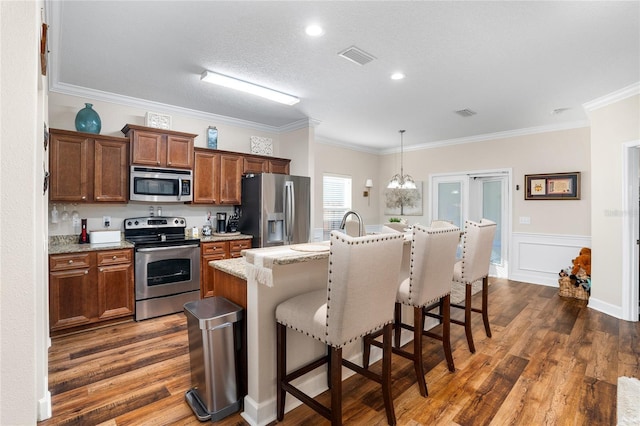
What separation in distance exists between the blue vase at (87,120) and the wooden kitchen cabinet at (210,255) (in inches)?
73.5

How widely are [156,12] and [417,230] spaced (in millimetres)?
2473

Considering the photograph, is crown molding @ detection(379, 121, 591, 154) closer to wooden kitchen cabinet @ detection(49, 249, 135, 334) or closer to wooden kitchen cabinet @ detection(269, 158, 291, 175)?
wooden kitchen cabinet @ detection(269, 158, 291, 175)

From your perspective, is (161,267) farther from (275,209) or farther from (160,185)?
(275,209)

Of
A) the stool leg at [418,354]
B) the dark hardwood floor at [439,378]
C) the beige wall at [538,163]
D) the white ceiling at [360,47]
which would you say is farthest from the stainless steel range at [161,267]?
the beige wall at [538,163]

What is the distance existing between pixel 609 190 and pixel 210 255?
527cm

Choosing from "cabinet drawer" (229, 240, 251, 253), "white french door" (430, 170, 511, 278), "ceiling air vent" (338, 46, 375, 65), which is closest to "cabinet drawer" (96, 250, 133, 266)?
"cabinet drawer" (229, 240, 251, 253)

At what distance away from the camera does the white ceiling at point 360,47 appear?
223cm

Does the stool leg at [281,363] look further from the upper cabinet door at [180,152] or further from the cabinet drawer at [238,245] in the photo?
the upper cabinet door at [180,152]

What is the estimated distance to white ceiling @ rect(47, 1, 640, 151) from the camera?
7.32ft

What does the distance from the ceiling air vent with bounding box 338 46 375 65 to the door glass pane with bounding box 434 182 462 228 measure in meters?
4.30

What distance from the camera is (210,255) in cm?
422


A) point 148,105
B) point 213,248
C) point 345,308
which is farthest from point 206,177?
point 345,308

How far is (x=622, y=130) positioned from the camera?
3.77 m

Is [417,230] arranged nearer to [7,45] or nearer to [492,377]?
[492,377]
